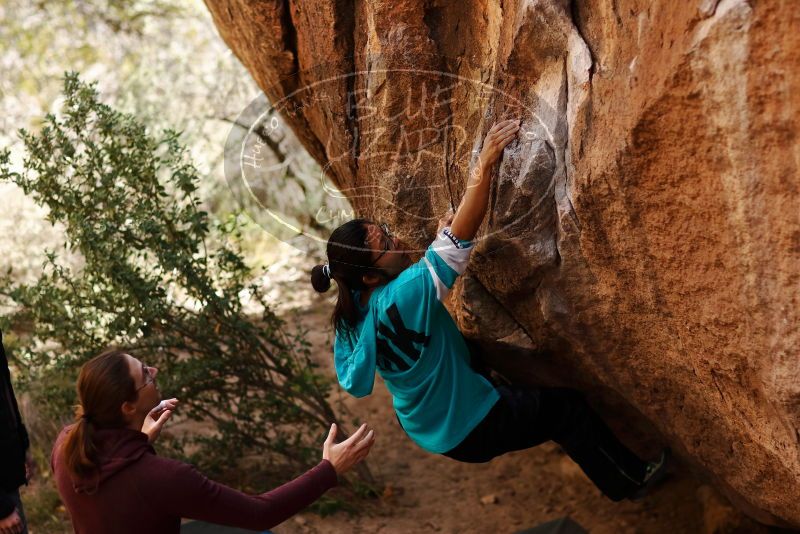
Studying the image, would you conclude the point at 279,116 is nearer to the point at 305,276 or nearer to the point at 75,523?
the point at 75,523

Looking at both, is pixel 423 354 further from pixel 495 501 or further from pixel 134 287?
pixel 495 501

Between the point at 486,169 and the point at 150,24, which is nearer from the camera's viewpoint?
the point at 486,169

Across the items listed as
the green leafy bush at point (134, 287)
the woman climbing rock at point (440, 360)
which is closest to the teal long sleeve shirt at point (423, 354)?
the woman climbing rock at point (440, 360)

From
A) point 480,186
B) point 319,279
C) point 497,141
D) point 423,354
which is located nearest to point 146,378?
point 319,279

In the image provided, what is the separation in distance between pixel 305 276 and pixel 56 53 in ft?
18.1

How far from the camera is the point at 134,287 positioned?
14.4ft

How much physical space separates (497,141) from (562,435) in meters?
1.32

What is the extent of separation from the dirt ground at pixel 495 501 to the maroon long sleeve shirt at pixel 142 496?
2.17 meters

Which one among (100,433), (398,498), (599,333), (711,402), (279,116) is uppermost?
(279,116)

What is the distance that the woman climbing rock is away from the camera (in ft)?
9.74

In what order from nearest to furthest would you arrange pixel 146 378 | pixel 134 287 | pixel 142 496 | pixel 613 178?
pixel 142 496, pixel 146 378, pixel 613 178, pixel 134 287

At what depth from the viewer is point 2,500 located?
2.93 meters

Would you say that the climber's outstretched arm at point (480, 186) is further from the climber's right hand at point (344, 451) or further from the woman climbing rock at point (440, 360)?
the climber's right hand at point (344, 451)

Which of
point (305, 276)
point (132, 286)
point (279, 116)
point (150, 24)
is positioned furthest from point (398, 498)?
point (150, 24)
